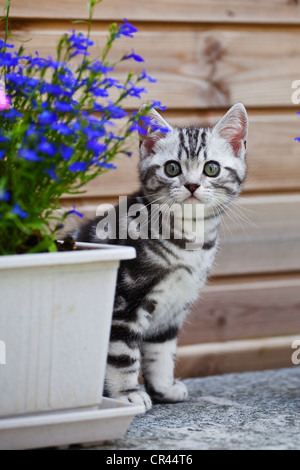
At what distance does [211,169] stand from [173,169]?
10cm

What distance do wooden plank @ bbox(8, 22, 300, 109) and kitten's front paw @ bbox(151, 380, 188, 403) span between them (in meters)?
0.88

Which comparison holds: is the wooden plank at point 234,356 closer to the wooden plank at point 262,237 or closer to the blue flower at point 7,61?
the wooden plank at point 262,237

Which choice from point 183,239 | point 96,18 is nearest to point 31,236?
point 183,239

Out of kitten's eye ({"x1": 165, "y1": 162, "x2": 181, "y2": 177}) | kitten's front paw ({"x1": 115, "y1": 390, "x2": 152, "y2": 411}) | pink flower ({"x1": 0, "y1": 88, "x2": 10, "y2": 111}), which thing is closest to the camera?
pink flower ({"x1": 0, "y1": 88, "x2": 10, "y2": 111})

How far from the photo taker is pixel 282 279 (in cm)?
241

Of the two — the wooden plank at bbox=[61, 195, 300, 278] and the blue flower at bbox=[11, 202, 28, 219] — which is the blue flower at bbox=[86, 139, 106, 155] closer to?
the blue flower at bbox=[11, 202, 28, 219]

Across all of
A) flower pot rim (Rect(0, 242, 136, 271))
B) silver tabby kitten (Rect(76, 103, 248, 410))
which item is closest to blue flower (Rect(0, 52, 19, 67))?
flower pot rim (Rect(0, 242, 136, 271))

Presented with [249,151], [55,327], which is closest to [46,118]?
[55,327]

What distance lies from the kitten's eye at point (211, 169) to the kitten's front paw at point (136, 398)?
22.6 inches

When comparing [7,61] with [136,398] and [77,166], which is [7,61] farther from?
[136,398]

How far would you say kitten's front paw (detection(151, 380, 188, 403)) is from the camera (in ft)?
5.99

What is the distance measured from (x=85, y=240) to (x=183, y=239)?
27 cm

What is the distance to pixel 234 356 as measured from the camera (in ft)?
7.67
